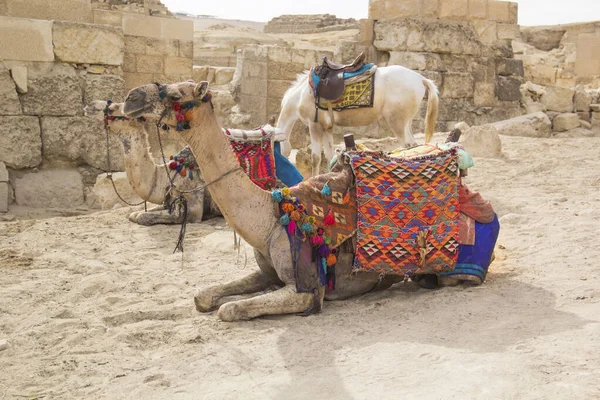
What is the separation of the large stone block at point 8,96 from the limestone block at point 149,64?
218cm

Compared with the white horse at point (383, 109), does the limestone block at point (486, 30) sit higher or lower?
higher

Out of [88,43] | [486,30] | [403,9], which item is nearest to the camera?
[88,43]

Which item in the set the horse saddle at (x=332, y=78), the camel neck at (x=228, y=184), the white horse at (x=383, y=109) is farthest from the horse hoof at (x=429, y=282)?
the horse saddle at (x=332, y=78)

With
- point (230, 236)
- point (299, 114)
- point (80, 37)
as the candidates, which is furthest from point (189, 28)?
point (230, 236)

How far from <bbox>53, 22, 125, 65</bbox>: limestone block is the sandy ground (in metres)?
4.80

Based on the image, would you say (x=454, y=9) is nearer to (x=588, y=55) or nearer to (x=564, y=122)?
(x=564, y=122)

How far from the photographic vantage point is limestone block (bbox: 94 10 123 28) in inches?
522

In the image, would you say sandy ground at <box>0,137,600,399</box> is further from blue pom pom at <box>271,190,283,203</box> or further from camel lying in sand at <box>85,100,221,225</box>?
camel lying in sand at <box>85,100,221,225</box>

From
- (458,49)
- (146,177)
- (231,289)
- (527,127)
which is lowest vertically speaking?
(231,289)

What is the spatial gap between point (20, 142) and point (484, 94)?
8.73m

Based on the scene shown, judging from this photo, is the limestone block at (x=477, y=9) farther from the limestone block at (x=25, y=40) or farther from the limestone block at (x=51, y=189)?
the limestone block at (x=51, y=189)

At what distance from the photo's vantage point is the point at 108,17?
13.5m

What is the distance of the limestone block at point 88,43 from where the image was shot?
9984 millimetres

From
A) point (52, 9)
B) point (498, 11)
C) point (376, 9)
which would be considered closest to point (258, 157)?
point (52, 9)
